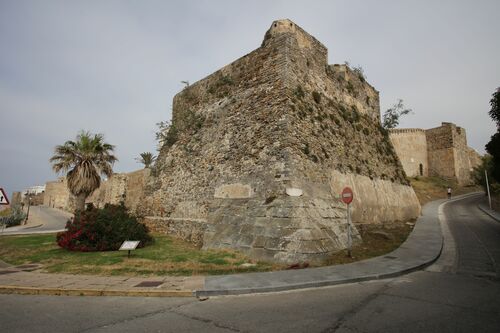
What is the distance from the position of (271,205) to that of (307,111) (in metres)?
4.73

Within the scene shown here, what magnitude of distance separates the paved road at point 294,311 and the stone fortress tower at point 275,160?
281cm

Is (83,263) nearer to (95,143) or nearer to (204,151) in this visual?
(204,151)

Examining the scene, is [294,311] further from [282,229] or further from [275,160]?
[275,160]

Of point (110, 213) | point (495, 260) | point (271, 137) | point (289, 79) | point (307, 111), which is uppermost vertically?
point (289, 79)

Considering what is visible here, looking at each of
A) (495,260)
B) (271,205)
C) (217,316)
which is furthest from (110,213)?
(495,260)

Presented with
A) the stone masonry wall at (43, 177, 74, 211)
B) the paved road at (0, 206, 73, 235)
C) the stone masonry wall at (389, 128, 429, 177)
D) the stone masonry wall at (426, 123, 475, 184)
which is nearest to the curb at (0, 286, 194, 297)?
the paved road at (0, 206, 73, 235)

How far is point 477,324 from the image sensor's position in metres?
4.18

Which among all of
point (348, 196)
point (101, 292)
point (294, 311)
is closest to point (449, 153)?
point (348, 196)

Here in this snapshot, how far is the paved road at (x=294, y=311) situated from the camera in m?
4.13

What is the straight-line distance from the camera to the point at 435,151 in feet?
140

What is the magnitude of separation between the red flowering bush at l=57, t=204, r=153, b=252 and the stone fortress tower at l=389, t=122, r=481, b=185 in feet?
131

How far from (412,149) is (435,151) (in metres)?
3.38

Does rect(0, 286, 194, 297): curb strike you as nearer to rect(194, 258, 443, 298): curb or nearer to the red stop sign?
rect(194, 258, 443, 298): curb

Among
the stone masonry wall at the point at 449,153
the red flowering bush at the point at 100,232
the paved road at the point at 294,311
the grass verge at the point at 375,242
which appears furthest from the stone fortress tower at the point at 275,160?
the stone masonry wall at the point at 449,153
